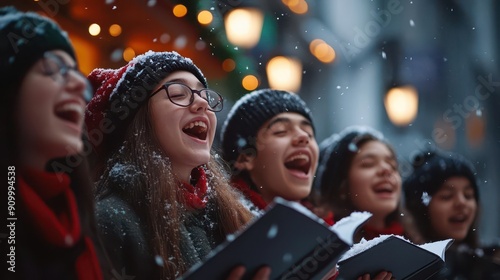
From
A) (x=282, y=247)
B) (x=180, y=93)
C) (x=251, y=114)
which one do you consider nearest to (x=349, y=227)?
(x=282, y=247)

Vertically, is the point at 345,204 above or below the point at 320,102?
below

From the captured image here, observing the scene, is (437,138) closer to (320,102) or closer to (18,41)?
(320,102)

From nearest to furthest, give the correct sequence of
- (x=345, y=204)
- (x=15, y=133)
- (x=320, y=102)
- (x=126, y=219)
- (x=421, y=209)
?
(x=15, y=133), (x=126, y=219), (x=345, y=204), (x=421, y=209), (x=320, y=102)

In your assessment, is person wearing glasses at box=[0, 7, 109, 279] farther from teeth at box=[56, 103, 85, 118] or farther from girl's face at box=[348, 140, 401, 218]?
girl's face at box=[348, 140, 401, 218]

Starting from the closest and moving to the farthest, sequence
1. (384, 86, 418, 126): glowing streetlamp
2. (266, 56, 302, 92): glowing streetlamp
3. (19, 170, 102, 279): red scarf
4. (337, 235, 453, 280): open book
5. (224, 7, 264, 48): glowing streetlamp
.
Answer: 1. (19, 170, 102, 279): red scarf
2. (337, 235, 453, 280): open book
3. (224, 7, 264, 48): glowing streetlamp
4. (266, 56, 302, 92): glowing streetlamp
5. (384, 86, 418, 126): glowing streetlamp

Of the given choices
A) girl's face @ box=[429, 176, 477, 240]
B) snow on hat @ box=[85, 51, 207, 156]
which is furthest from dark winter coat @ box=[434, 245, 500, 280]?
snow on hat @ box=[85, 51, 207, 156]

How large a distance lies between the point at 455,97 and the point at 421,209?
1789 mm

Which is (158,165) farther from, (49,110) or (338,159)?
(338,159)

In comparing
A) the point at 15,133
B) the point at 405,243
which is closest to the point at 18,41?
the point at 15,133

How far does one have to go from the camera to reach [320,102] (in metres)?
3.50

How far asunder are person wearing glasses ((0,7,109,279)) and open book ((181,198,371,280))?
0.93 ft

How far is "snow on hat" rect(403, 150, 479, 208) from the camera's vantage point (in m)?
3.28

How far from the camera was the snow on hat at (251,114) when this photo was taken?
256cm

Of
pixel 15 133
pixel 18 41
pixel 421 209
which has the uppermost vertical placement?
pixel 18 41
